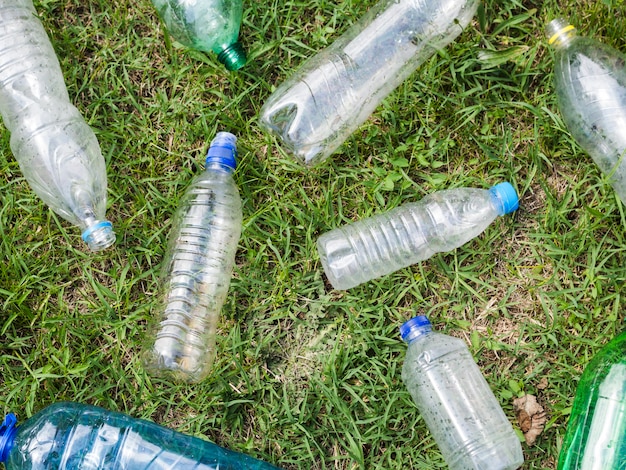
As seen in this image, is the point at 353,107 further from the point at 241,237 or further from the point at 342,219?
the point at 241,237

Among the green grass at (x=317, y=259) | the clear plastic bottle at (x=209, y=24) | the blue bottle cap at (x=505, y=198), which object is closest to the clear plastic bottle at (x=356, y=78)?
the green grass at (x=317, y=259)

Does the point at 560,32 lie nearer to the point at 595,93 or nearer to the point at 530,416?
the point at 595,93

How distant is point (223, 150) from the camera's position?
2.60 m

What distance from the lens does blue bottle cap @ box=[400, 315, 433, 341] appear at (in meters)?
2.53

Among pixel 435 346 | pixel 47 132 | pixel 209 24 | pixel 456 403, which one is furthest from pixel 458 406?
pixel 47 132

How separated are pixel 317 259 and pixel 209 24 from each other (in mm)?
992

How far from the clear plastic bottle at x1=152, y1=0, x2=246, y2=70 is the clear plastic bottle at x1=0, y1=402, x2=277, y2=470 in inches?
55.7

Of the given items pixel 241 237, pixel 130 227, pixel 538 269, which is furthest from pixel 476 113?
A: pixel 130 227

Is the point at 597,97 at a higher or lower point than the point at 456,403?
higher

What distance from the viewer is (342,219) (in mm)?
2764

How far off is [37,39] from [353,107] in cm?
127

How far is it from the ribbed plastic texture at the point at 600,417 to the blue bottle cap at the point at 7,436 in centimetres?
195

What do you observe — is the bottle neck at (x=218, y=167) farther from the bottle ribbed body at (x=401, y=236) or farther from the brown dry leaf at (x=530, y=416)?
the brown dry leaf at (x=530, y=416)

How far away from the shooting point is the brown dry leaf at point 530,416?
8.68ft
